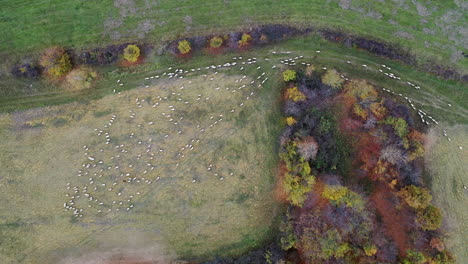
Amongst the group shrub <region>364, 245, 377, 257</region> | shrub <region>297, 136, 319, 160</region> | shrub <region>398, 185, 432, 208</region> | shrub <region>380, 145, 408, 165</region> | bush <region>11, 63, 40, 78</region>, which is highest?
bush <region>11, 63, 40, 78</region>

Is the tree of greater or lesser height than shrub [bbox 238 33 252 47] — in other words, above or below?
below

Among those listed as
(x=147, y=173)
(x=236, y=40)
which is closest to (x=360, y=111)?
(x=236, y=40)

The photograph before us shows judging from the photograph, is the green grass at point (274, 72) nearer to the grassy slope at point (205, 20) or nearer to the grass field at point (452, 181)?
the grassy slope at point (205, 20)

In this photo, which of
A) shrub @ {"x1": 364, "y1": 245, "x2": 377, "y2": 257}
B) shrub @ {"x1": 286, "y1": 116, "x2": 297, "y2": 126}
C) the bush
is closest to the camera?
shrub @ {"x1": 364, "y1": 245, "x2": 377, "y2": 257}

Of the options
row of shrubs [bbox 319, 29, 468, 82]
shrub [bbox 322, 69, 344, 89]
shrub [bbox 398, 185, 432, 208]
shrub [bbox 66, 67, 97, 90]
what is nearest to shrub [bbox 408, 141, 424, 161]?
shrub [bbox 398, 185, 432, 208]

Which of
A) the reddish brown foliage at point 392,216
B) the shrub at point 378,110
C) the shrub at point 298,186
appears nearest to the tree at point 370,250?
the reddish brown foliage at point 392,216

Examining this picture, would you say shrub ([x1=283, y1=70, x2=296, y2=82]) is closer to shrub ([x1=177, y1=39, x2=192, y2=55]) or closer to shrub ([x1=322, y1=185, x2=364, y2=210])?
shrub ([x1=177, y1=39, x2=192, y2=55])

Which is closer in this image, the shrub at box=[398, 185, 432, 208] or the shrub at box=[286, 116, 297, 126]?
the shrub at box=[398, 185, 432, 208]

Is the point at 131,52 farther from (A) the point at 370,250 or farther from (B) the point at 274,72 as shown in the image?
(A) the point at 370,250
